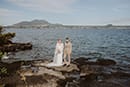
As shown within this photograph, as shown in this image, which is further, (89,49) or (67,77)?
(89,49)

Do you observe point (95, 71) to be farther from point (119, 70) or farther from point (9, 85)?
point (9, 85)

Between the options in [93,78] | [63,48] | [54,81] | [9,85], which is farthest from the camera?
[63,48]

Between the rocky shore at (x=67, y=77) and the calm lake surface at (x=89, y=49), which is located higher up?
the rocky shore at (x=67, y=77)

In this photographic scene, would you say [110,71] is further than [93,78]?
Yes

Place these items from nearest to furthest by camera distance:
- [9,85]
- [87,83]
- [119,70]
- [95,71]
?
1. [9,85]
2. [87,83]
3. [95,71]
4. [119,70]

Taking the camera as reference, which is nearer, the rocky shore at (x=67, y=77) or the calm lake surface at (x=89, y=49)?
the rocky shore at (x=67, y=77)

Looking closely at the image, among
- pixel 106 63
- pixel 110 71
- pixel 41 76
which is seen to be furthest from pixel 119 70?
pixel 41 76

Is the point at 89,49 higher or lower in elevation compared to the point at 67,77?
lower

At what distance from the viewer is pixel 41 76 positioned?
50.3 ft

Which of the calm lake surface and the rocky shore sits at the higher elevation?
the rocky shore

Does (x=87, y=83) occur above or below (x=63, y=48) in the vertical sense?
below

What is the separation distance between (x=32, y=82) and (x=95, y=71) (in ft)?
26.8

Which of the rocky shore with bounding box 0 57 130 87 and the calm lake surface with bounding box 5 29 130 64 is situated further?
the calm lake surface with bounding box 5 29 130 64

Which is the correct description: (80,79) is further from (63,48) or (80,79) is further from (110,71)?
(63,48)
